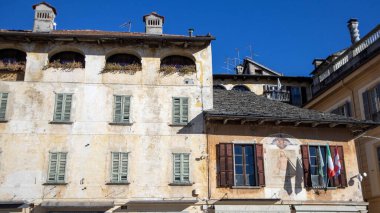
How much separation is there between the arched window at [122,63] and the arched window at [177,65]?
1.39 meters

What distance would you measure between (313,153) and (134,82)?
32.9 feet

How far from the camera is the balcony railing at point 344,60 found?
27.5 metres

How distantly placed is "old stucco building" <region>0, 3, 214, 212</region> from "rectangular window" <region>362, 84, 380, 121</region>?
10718 mm

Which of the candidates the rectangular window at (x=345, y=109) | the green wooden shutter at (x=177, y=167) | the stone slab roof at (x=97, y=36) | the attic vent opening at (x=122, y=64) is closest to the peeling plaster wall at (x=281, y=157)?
the green wooden shutter at (x=177, y=167)

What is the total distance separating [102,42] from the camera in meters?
23.9

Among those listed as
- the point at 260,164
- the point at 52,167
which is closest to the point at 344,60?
the point at 260,164

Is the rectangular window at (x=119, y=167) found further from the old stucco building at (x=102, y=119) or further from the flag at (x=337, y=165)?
the flag at (x=337, y=165)

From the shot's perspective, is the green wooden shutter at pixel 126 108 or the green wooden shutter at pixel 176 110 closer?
the green wooden shutter at pixel 126 108

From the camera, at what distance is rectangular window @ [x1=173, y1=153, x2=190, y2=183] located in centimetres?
2188

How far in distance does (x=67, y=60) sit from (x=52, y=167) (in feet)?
19.3

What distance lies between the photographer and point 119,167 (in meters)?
21.7

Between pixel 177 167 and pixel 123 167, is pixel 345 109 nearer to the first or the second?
pixel 177 167

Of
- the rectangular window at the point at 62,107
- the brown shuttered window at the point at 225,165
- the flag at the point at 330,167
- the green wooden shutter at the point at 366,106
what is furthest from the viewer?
the green wooden shutter at the point at 366,106

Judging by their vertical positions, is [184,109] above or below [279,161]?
above
